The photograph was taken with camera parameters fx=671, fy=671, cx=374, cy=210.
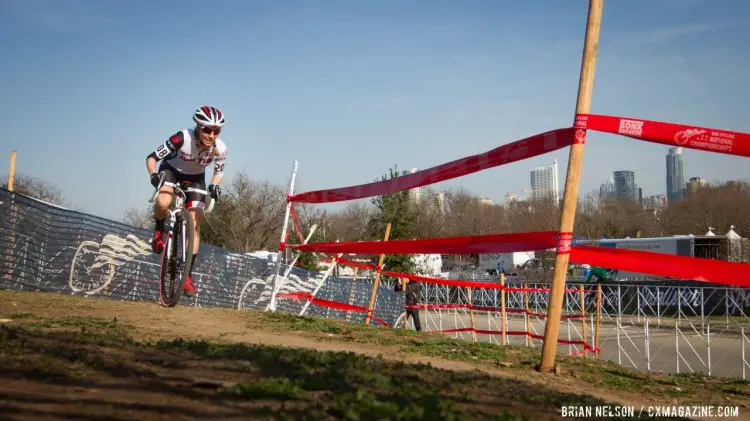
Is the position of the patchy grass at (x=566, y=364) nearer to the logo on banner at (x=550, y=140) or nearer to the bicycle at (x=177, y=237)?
the bicycle at (x=177, y=237)

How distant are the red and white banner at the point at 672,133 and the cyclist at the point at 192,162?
4.23 meters

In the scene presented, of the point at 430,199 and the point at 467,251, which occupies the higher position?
the point at 430,199

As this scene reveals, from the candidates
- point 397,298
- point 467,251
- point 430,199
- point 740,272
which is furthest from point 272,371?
point 430,199

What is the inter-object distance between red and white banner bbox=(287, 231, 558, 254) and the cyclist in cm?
199

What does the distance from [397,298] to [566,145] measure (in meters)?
20.1

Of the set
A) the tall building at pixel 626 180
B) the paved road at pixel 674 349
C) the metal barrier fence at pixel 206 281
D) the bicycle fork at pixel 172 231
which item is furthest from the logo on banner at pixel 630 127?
the tall building at pixel 626 180

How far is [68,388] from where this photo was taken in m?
3.29

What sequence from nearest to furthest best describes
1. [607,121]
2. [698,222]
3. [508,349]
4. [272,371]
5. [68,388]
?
[68,388] < [272,371] < [607,121] < [508,349] < [698,222]

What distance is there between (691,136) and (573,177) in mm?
1009

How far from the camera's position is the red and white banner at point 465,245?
19.9 ft

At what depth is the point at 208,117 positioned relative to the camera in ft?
25.1

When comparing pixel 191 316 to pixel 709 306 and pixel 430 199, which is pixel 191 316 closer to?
pixel 709 306

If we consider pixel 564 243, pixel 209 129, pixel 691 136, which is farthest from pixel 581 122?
pixel 209 129

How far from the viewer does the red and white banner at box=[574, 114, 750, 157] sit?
533 centimetres
